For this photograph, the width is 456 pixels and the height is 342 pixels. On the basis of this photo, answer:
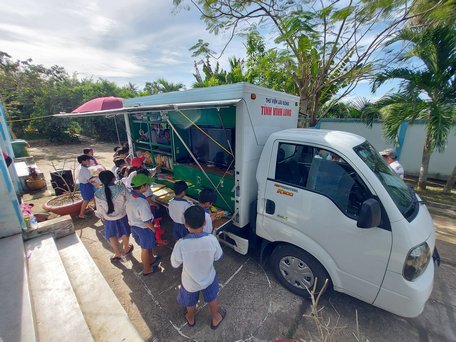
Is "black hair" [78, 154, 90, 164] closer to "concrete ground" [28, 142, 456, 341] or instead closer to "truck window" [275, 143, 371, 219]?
"concrete ground" [28, 142, 456, 341]

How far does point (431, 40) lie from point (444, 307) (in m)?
6.05

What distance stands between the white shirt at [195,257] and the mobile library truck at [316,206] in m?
0.89

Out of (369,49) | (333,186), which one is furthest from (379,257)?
(369,49)

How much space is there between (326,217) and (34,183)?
28.7ft

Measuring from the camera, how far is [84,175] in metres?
4.40

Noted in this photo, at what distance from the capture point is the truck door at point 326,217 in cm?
212

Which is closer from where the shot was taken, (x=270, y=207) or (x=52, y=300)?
(x=52, y=300)

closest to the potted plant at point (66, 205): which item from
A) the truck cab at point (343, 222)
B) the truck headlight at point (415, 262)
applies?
the truck cab at point (343, 222)

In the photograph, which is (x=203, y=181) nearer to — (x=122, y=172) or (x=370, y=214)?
(x=122, y=172)

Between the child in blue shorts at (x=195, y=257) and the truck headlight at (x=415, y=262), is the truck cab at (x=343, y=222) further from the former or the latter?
the child in blue shorts at (x=195, y=257)

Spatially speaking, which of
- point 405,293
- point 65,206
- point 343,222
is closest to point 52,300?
point 65,206

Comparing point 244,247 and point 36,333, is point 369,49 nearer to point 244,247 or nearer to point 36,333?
point 244,247

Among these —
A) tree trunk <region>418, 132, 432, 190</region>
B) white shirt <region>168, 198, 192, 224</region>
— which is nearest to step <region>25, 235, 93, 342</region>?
white shirt <region>168, 198, 192, 224</region>

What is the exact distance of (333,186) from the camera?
230 centimetres
